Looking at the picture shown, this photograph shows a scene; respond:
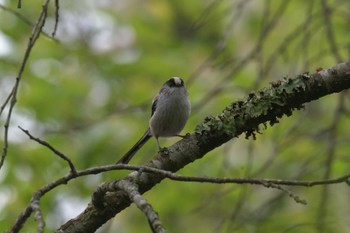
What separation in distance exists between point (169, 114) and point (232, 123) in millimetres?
1704

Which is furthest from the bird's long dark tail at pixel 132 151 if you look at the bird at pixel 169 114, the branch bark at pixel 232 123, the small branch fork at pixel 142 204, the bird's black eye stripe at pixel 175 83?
the small branch fork at pixel 142 204

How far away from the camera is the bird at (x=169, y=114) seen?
182 inches

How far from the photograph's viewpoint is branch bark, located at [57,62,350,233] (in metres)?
2.93

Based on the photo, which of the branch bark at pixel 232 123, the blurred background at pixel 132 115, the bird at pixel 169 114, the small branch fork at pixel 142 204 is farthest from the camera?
the blurred background at pixel 132 115

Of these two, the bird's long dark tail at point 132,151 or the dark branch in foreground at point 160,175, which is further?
the bird's long dark tail at point 132,151

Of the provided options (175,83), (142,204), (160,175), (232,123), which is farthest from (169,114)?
(142,204)

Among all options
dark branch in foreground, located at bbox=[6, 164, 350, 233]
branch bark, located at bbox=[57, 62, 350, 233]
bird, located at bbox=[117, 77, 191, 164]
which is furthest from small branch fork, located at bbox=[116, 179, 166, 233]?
bird, located at bbox=[117, 77, 191, 164]

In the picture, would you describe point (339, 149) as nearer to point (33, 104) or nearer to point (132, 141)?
point (132, 141)

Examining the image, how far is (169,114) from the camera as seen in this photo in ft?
15.2

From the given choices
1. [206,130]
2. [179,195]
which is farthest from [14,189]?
[206,130]

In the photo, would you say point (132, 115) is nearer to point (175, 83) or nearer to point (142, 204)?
point (175, 83)

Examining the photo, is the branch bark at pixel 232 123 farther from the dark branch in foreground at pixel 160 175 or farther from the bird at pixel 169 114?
the bird at pixel 169 114

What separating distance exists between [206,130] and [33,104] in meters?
3.55

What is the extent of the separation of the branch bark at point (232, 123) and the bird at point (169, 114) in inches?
59.3
